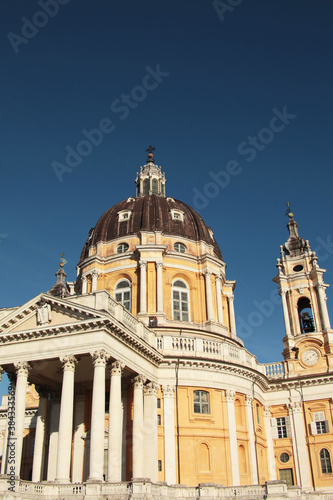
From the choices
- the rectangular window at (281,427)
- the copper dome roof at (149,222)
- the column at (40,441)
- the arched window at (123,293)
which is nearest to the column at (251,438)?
the rectangular window at (281,427)

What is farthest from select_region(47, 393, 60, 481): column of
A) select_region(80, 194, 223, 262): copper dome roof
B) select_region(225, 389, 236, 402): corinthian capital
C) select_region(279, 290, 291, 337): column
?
select_region(279, 290, 291, 337): column

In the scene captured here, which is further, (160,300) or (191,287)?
(191,287)

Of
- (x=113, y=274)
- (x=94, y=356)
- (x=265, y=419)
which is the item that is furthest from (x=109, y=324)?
(x=265, y=419)

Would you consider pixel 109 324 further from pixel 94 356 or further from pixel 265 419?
pixel 265 419

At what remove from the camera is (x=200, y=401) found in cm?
3020

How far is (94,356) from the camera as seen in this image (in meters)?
23.7

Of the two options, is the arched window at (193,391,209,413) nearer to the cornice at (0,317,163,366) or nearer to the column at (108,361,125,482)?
the cornice at (0,317,163,366)

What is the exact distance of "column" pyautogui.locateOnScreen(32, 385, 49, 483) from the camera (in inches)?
1077

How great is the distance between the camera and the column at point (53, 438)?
88.1 feet

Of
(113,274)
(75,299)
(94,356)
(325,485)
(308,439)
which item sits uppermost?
(113,274)

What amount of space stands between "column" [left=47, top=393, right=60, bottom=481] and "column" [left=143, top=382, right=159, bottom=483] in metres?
4.76

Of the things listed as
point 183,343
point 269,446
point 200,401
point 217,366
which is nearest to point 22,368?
point 183,343

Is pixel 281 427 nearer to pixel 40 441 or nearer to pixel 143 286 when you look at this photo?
pixel 143 286

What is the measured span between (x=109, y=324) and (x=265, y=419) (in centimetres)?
1753
